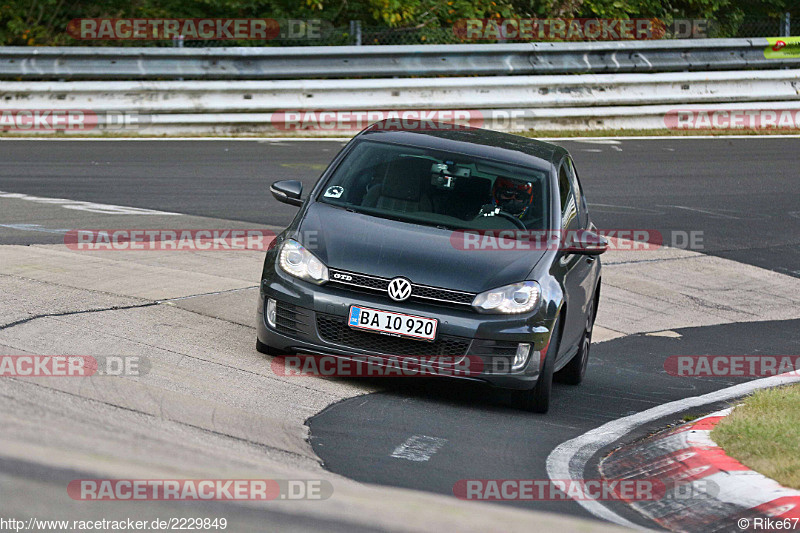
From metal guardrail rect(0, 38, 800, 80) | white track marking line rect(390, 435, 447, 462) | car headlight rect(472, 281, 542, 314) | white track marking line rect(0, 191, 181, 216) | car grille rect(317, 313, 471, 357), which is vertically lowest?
white track marking line rect(390, 435, 447, 462)

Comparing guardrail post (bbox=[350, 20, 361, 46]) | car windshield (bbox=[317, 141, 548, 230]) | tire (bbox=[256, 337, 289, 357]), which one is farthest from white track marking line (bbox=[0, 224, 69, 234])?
guardrail post (bbox=[350, 20, 361, 46])

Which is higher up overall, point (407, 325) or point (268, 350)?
point (407, 325)

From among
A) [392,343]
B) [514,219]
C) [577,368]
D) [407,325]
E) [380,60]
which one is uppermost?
[380,60]

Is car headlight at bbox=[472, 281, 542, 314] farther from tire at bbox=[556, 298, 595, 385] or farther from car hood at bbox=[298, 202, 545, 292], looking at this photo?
tire at bbox=[556, 298, 595, 385]

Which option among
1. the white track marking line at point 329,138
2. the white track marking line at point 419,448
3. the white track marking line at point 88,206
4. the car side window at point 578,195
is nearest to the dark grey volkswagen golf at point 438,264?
the car side window at point 578,195

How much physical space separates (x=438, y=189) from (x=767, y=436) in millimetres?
2752

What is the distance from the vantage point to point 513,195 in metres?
8.00

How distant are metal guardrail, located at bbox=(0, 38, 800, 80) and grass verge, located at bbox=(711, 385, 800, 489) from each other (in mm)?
12745

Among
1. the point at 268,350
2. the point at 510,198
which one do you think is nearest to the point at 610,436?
the point at 510,198

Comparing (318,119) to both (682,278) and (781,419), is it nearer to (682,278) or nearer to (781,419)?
(682,278)

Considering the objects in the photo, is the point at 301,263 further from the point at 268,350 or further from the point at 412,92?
the point at 412,92

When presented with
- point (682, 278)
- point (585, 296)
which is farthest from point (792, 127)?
point (585, 296)

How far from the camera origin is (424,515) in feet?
13.7

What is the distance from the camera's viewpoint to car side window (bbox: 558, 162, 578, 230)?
804 centimetres
